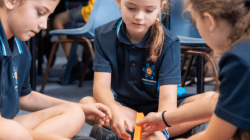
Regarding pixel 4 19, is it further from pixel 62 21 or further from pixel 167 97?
pixel 62 21

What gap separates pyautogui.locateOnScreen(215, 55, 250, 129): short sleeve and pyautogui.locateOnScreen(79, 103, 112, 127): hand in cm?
43

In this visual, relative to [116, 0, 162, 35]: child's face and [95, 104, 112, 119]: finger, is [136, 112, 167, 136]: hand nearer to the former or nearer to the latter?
[95, 104, 112, 119]: finger

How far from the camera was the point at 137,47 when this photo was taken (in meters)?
0.97

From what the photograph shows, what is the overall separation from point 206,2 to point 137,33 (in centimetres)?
48

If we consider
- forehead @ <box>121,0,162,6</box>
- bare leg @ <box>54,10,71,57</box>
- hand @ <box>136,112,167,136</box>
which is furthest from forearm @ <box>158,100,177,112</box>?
bare leg @ <box>54,10,71,57</box>

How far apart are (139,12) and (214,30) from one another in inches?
15.4

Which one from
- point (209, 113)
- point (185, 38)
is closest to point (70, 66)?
point (185, 38)

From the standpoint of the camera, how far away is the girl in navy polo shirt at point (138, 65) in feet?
2.97

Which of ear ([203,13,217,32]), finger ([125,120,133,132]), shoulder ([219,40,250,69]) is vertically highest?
ear ([203,13,217,32])

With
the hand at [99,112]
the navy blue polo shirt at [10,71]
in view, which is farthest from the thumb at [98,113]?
the navy blue polo shirt at [10,71]

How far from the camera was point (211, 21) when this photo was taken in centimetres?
53

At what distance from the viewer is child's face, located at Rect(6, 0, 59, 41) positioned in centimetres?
72

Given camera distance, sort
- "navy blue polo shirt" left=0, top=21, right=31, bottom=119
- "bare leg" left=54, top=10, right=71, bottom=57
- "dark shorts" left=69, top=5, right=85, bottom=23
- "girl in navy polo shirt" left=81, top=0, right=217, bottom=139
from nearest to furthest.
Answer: "navy blue polo shirt" left=0, top=21, right=31, bottom=119
"girl in navy polo shirt" left=81, top=0, right=217, bottom=139
"dark shorts" left=69, top=5, right=85, bottom=23
"bare leg" left=54, top=10, right=71, bottom=57

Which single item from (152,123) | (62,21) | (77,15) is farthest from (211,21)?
(62,21)
